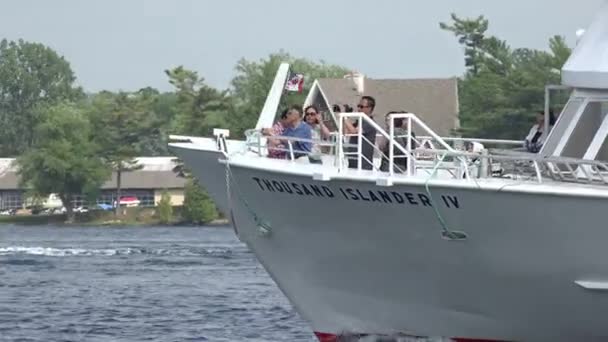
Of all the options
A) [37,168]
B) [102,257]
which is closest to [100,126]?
[37,168]

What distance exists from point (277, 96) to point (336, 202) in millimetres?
3693

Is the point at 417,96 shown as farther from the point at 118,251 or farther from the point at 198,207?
the point at 118,251

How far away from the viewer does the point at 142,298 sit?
36.6 meters

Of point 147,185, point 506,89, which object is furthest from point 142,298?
point 147,185

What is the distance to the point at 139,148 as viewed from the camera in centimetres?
13662

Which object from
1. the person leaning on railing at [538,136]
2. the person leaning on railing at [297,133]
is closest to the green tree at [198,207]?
the person leaning on railing at [297,133]

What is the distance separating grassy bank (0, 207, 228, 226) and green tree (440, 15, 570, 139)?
26690 millimetres

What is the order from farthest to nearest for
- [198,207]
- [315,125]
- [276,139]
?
[198,207]
[315,125]
[276,139]

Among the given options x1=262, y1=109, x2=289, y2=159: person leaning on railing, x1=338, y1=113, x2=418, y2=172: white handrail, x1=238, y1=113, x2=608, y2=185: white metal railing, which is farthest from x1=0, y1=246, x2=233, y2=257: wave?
x1=338, y1=113, x2=418, y2=172: white handrail

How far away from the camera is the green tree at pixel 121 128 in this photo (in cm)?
12544

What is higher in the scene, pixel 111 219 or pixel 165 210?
pixel 165 210

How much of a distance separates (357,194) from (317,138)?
194 centimetres

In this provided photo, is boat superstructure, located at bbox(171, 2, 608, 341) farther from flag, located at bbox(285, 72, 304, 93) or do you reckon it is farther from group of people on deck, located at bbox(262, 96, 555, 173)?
flag, located at bbox(285, 72, 304, 93)

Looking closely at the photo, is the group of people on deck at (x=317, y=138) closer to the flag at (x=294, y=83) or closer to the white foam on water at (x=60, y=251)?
the flag at (x=294, y=83)
